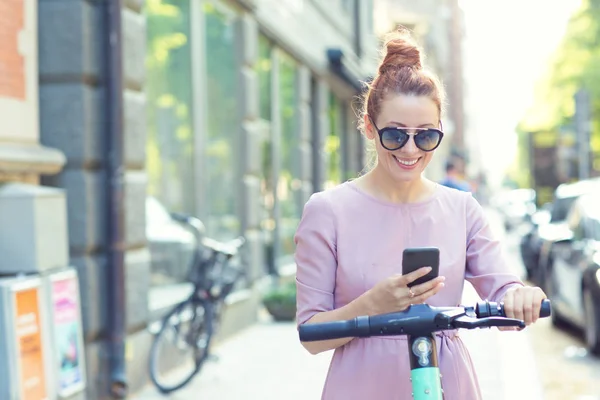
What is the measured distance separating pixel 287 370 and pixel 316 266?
5872 millimetres

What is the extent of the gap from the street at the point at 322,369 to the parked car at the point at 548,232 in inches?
68.8

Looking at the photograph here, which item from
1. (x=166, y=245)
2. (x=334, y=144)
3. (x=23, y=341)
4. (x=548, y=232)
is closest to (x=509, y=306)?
(x=23, y=341)

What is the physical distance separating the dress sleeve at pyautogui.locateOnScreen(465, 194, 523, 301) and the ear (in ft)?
0.97

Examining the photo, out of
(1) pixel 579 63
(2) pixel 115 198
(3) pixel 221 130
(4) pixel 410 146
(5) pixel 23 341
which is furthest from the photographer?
(1) pixel 579 63

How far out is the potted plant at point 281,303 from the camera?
10.9 m

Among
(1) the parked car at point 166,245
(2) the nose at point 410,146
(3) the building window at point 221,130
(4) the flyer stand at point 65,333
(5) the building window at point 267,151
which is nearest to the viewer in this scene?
(2) the nose at point 410,146

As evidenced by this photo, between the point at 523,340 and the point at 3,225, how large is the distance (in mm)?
6097

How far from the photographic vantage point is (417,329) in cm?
214

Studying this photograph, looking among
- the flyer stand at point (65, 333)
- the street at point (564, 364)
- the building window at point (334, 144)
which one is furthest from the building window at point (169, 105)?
the building window at point (334, 144)

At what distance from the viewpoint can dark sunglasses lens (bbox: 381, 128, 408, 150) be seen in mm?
2369

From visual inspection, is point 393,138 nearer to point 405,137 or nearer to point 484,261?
point 405,137

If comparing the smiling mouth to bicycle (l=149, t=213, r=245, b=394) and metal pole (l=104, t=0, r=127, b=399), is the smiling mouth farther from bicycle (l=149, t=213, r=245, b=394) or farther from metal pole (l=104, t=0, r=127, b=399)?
bicycle (l=149, t=213, r=245, b=394)

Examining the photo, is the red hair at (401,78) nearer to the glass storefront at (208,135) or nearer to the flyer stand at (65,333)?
the flyer stand at (65,333)

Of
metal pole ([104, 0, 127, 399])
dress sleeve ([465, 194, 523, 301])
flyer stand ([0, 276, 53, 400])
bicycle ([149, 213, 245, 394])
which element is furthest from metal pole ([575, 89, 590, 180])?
dress sleeve ([465, 194, 523, 301])
